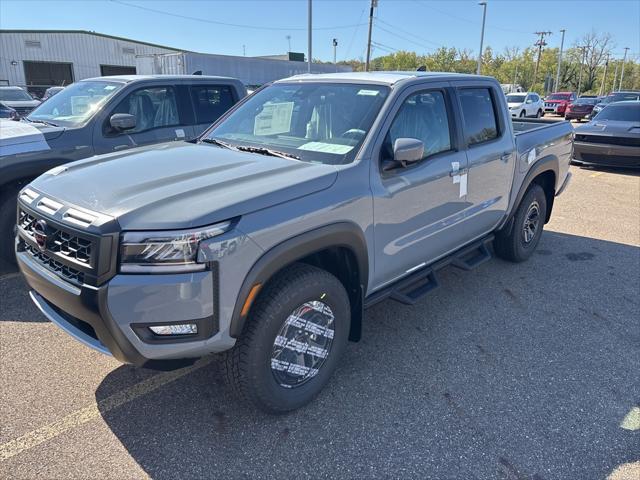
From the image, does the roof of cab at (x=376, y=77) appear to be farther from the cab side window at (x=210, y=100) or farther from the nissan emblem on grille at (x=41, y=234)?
the cab side window at (x=210, y=100)

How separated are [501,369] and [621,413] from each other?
73 cm

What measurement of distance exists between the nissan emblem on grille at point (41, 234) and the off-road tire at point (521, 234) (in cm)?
420

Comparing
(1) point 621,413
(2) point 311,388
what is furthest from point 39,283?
(1) point 621,413

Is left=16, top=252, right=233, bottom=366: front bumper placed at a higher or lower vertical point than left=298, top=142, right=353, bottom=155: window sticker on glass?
lower

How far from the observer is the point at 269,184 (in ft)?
8.45

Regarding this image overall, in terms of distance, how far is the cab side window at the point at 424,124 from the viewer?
3.26 meters

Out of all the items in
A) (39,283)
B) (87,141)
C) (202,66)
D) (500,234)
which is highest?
(202,66)

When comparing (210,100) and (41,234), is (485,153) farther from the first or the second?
(210,100)

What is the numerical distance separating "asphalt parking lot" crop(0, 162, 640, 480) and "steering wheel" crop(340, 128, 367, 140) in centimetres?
155

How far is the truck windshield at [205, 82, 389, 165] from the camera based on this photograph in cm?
312

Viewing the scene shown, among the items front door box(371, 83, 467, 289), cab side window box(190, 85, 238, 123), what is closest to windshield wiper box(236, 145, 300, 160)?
front door box(371, 83, 467, 289)

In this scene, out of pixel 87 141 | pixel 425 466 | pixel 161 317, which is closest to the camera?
pixel 161 317

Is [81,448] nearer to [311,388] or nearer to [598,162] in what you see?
[311,388]

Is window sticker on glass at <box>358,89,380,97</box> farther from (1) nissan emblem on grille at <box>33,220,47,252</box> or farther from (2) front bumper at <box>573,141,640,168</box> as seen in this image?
(2) front bumper at <box>573,141,640,168</box>
